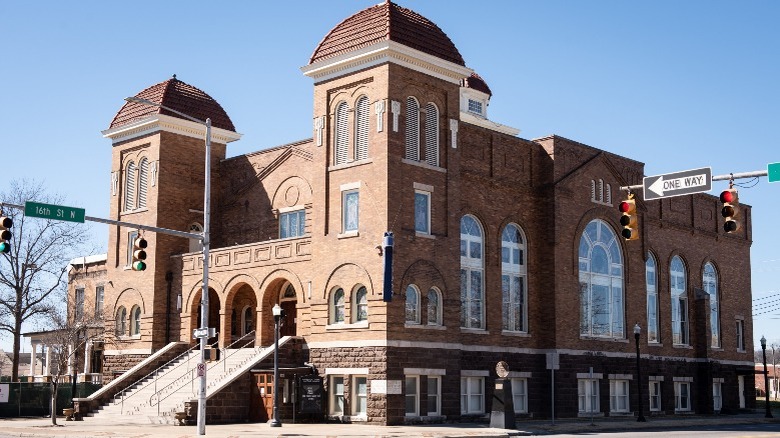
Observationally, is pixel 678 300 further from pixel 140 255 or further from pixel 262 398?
pixel 140 255

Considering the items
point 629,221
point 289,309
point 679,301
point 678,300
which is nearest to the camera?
point 629,221

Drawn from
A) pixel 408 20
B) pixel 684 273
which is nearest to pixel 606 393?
pixel 684 273

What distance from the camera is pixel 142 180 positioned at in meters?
46.8

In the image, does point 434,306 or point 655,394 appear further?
point 655,394

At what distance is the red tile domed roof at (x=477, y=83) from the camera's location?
55000 mm

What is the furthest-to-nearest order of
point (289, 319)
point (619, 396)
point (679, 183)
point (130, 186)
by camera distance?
1. point (130, 186)
2. point (619, 396)
3. point (289, 319)
4. point (679, 183)

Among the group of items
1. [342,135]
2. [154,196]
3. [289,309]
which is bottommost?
[289,309]

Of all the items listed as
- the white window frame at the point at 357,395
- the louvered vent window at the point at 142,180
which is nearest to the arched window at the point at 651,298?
the white window frame at the point at 357,395

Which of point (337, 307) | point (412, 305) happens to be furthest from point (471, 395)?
point (337, 307)

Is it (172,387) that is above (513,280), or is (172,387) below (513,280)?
below

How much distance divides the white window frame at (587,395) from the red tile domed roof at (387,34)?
1571cm

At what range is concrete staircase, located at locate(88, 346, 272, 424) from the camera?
3603cm

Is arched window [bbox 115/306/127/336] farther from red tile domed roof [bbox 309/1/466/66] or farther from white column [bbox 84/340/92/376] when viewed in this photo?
red tile domed roof [bbox 309/1/466/66]

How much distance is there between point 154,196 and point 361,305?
14213mm
